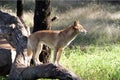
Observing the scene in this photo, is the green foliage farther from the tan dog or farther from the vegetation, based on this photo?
the tan dog

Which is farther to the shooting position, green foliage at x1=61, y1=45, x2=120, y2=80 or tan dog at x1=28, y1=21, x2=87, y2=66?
green foliage at x1=61, y1=45, x2=120, y2=80

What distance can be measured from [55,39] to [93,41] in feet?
23.2

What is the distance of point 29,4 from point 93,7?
3.72m

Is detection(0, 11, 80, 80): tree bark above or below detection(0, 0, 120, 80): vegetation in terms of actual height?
above

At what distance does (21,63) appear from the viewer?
358 inches

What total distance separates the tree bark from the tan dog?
293mm

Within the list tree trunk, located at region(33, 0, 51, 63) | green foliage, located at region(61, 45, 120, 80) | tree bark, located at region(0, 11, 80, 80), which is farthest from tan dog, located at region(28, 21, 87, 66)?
tree trunk, located at region(33, 0, 51, 63)

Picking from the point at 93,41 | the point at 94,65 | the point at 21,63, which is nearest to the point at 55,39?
the point at 21,63

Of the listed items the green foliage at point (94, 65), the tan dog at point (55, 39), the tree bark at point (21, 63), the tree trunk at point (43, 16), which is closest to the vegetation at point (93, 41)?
the green foliage at point (94, 65)

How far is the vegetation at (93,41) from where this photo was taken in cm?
1048

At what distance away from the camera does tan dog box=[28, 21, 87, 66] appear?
894cm

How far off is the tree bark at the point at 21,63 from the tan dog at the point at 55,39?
0.96ft

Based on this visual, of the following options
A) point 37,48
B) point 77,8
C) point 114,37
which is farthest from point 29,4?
point 37,48

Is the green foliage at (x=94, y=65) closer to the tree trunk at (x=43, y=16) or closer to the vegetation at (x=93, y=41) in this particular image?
the vegetation at (x=93, y=41)
